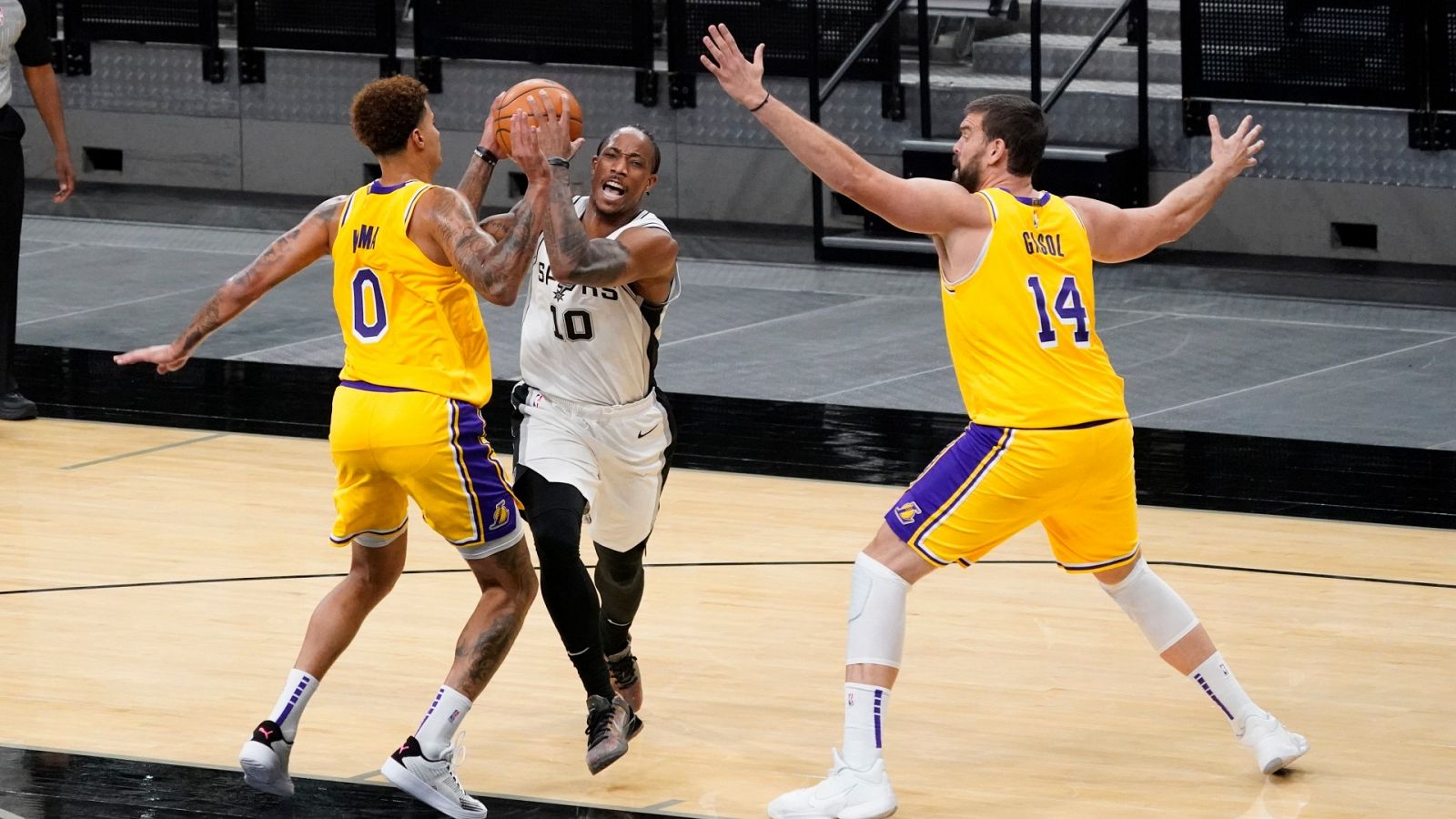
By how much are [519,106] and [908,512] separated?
1432 mm

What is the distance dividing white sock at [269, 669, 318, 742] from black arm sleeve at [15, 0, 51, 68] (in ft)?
17.0

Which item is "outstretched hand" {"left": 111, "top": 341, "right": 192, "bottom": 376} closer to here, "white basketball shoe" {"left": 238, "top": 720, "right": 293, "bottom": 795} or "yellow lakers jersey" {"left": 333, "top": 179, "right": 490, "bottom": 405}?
"yellow lakers jersey" {"left": 333, "top": 179, "right": 490, "bottom": 405}

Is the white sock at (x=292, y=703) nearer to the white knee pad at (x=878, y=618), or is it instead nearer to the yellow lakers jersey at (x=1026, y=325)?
the white knee pad at (x=878, y=618)

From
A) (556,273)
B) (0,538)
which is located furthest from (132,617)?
(556,273)

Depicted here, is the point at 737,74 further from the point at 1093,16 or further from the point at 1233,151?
the point at 1093,16

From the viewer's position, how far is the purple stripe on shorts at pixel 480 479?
5.36 m

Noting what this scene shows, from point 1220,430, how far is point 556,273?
5060 mm

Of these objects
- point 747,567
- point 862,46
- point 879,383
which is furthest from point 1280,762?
point 862,46

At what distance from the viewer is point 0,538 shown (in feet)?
26.6

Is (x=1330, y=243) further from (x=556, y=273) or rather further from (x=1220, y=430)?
(x=556, y=273)

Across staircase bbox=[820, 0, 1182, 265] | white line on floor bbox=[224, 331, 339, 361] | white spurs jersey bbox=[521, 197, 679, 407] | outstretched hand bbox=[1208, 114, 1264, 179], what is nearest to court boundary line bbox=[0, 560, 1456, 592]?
white spurs jersey bbox=[521, 197, 679, 407]

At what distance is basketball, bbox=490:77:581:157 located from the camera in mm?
5605

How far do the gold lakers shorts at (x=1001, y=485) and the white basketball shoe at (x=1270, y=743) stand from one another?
2.39 feet

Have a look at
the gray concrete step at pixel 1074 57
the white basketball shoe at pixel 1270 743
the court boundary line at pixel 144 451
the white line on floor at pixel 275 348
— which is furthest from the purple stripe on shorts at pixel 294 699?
the gray concrete step at pixel 1074 57
